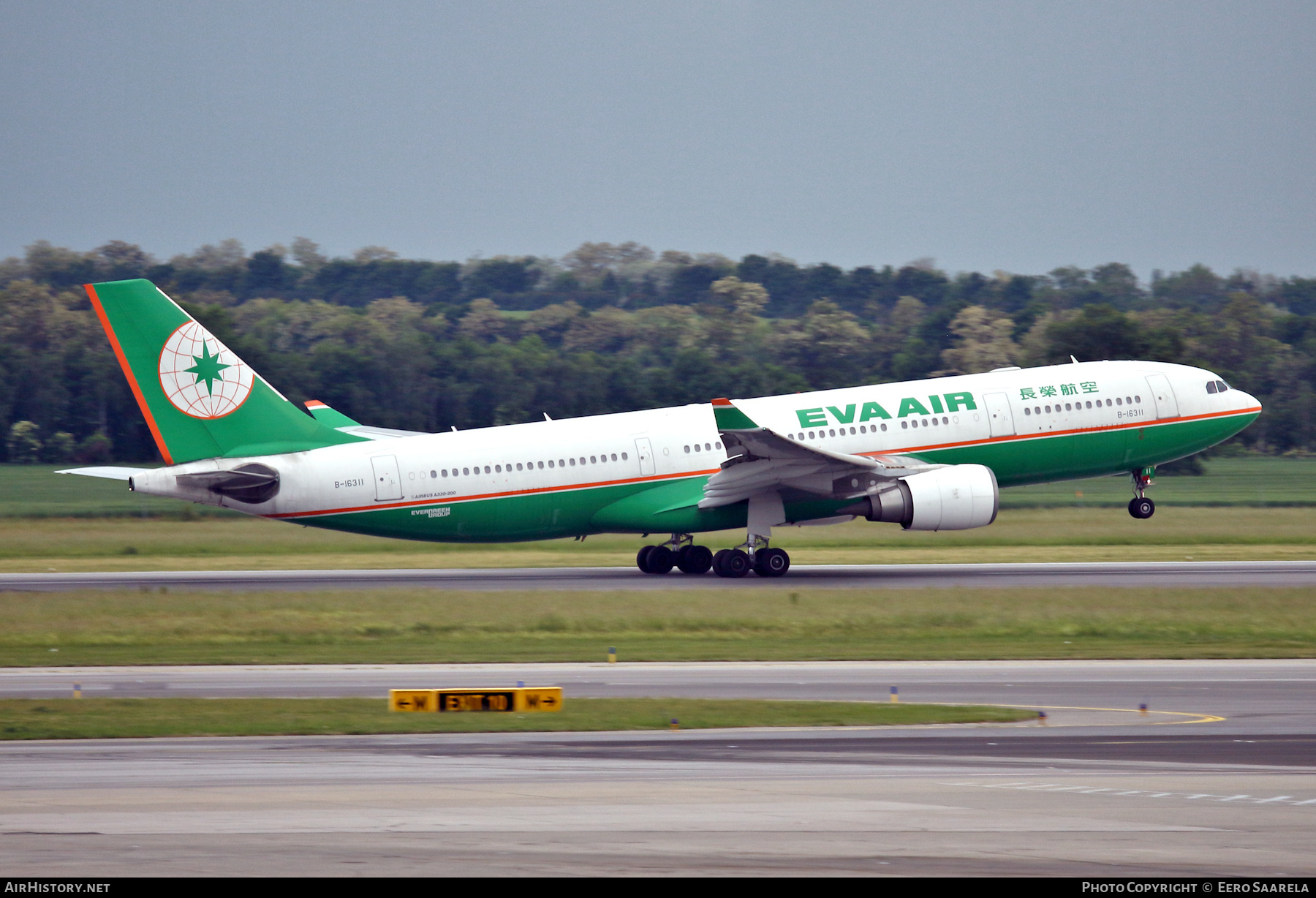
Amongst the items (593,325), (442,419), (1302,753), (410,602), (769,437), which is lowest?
(1302,753)

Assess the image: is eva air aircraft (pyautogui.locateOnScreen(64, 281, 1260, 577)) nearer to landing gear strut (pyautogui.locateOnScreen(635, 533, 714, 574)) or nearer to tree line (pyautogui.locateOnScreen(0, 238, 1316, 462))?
landing gear strut (pyautogui.locateOnScreen(635, 533, 714, 574))

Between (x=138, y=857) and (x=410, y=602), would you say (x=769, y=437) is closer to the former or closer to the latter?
(x=410, y=602)

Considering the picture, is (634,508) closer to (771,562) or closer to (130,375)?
(771,562)

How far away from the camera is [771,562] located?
37250mm

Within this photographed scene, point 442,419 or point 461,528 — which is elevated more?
point 442,419

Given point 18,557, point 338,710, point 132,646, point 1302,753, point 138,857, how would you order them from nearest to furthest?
point 138,857
point 1302,753
point 338,710
point 132,646
point 18,557

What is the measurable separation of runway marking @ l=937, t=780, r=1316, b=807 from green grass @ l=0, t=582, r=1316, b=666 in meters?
10.7

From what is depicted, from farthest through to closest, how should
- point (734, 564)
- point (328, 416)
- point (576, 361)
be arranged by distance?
point (576, 361), point (328, 416), point (734, 564)

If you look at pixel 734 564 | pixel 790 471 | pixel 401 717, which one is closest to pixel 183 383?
pixel 734 564

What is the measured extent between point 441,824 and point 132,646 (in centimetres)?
1738

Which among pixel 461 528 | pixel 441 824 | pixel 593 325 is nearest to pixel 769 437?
pixel 461 528

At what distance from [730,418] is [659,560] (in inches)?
220

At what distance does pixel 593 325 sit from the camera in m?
141

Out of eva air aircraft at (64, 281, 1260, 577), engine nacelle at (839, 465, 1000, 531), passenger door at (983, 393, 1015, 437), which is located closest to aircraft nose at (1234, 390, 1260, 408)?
eva air aircraft at (64, 281, 1260, 577)
